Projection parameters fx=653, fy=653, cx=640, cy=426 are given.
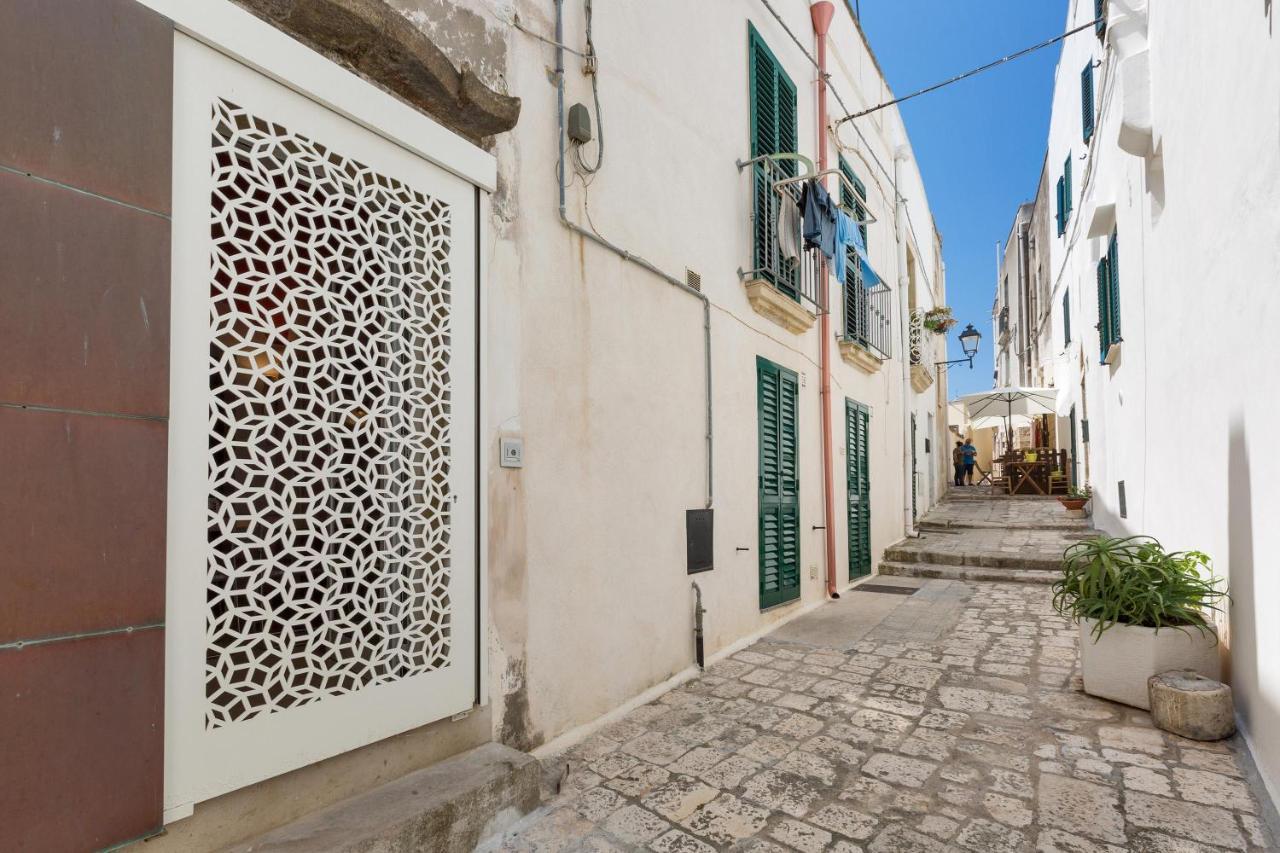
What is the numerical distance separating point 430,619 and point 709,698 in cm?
222

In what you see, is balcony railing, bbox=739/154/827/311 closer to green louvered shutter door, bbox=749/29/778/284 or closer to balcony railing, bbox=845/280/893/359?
Result: green louvered shutter door, bbox=749/29/778/284

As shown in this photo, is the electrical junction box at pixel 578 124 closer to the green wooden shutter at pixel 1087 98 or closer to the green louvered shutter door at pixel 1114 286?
the green louvered shutter door at pixel 1114 286

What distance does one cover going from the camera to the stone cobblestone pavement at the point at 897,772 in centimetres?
264

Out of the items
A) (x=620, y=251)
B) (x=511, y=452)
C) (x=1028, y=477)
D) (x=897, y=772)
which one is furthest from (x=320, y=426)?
(x=1028, y=477)

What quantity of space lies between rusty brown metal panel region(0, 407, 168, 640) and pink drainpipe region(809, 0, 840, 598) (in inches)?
254

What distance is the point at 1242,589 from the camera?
11.0ft

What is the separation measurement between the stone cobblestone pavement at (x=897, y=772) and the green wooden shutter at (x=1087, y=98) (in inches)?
321

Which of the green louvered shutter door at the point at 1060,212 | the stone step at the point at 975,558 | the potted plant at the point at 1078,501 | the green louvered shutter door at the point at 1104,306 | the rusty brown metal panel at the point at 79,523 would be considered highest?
the green louvered shutter door at the point at 1060,212

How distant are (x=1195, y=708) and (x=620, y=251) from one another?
405 cm

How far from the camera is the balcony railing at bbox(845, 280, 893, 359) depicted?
8.62 metres

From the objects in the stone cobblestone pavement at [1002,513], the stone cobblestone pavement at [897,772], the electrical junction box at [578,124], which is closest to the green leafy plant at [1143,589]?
the stone cobblestone pavement at [897,772]

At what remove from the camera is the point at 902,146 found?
11.7m

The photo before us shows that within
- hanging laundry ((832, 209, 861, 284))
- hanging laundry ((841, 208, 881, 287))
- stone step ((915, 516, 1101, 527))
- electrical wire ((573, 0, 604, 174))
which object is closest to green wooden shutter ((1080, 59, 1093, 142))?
hanging laundry ((841, 208, 881, 287))

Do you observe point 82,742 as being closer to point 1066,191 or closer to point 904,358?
point 904,358
